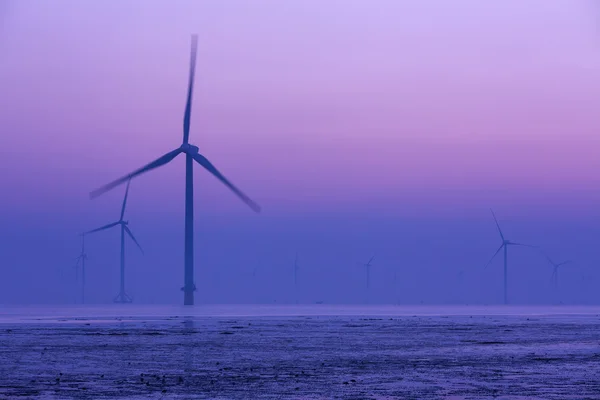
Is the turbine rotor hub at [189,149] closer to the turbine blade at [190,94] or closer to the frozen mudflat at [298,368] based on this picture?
the turbine blade at [190,94]

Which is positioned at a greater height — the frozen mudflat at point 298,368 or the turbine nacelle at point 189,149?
the turbine nacelle at point 189,149

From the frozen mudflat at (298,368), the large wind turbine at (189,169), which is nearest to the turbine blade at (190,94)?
the large wind turbine at (189,169)

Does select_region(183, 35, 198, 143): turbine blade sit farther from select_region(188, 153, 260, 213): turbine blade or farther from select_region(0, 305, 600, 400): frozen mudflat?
select_region(0, 305, 600, 400): frozen mudflat

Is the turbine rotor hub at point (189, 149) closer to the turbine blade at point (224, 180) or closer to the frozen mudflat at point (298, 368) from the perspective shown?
the turbine blade at point (224, 180)

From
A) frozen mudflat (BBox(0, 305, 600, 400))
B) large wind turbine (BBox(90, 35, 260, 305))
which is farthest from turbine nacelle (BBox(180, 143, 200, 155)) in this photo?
frozen mudflat (BBox(0, 305, 600, 400))

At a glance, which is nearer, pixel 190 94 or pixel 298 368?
pixel 298 368

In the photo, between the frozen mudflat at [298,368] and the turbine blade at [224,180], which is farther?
the turbine blade at [224,180]

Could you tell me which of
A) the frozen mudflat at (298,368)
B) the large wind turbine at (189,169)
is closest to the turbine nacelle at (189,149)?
the large wind turbine at (189,169)

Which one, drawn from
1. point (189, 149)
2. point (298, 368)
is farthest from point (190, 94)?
point (298, 368)

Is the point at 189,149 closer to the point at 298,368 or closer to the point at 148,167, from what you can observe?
the point at 148,167

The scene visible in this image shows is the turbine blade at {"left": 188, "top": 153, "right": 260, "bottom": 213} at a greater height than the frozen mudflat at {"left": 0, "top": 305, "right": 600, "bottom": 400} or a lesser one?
greater

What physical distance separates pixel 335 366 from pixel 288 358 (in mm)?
6174

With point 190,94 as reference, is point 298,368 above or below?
below

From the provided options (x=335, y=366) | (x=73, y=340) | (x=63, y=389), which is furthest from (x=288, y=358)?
(x=73, y=340)
